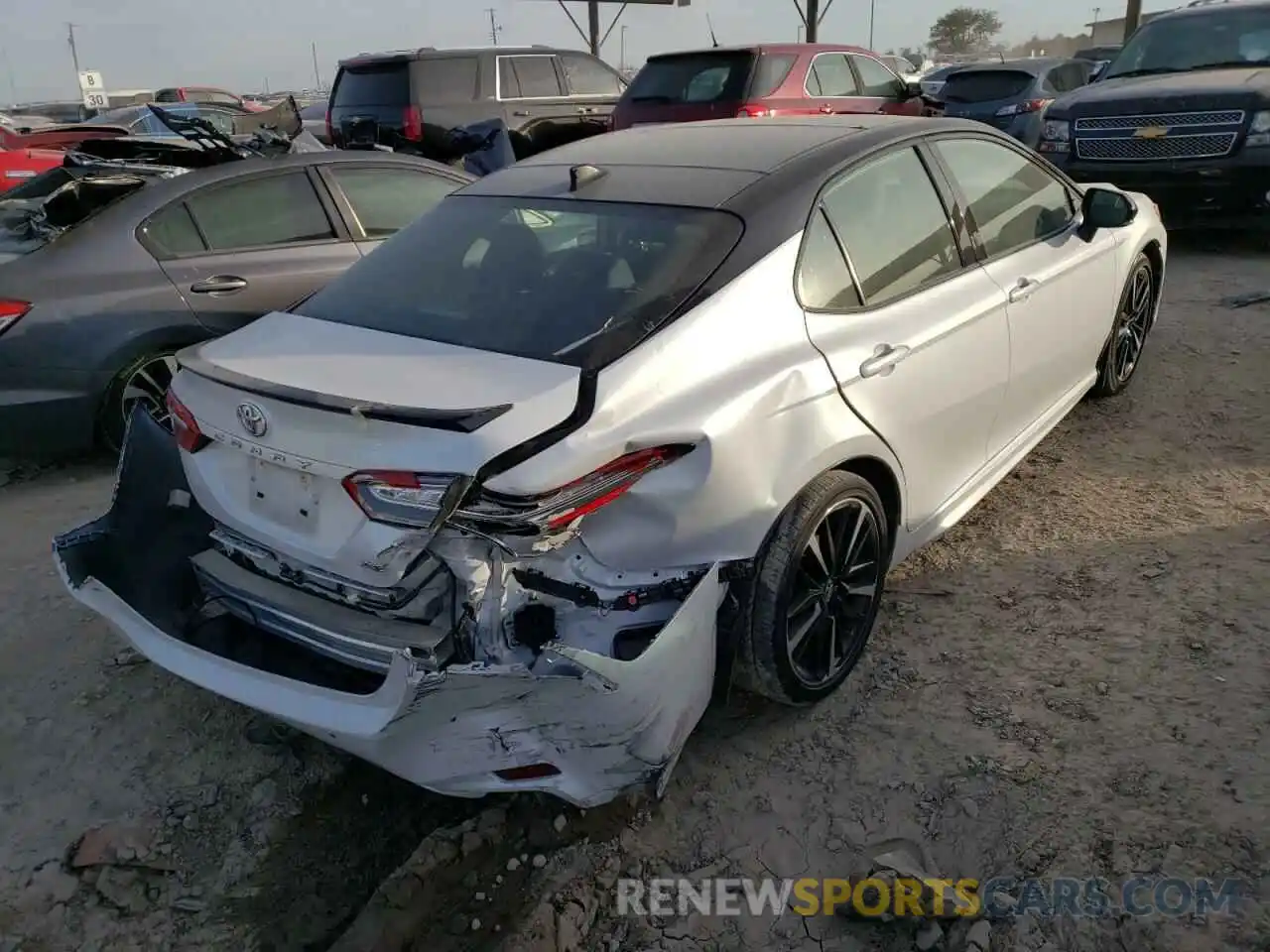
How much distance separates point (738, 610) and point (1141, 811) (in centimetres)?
111

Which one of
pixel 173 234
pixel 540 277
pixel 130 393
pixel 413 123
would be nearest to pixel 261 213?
pixel 173 234

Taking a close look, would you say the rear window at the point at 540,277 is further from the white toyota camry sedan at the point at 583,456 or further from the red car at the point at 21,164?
the red car at the point at 21,164

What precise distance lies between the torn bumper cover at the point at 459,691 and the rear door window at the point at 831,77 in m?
8.97

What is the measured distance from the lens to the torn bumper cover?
6.90 ft

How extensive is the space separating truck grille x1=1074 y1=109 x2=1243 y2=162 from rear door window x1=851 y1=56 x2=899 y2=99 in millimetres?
3221

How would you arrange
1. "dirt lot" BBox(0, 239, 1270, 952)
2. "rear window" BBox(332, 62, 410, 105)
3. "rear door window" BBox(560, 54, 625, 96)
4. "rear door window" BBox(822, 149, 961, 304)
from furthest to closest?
1. "rear door window" BBox(560, 54, 625, 96)
2. "rear window" BBox(332, 62, 410, 105)
3. "rear door window" BBox(822, 149, 961, 304)
4. "dirt lot" BBox(0, 239, 1270, 952)

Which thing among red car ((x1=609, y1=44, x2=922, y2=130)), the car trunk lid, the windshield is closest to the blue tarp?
red car ((x1=609, y1=44, x2=922, y2=130))

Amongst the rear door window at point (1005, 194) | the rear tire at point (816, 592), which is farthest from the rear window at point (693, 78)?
the rear tire at point (816, 592)

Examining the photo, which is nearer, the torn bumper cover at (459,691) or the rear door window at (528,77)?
the torn bumper cover at (459,691)

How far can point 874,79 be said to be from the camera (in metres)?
11.0

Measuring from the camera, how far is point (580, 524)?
225 centimetres

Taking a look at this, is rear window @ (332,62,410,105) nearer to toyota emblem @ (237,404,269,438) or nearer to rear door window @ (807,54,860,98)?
rear door window @ (807,54,860,98)

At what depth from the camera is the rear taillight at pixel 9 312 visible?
14.6 ft

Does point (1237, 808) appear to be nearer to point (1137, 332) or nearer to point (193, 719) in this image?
point (193, 719)
